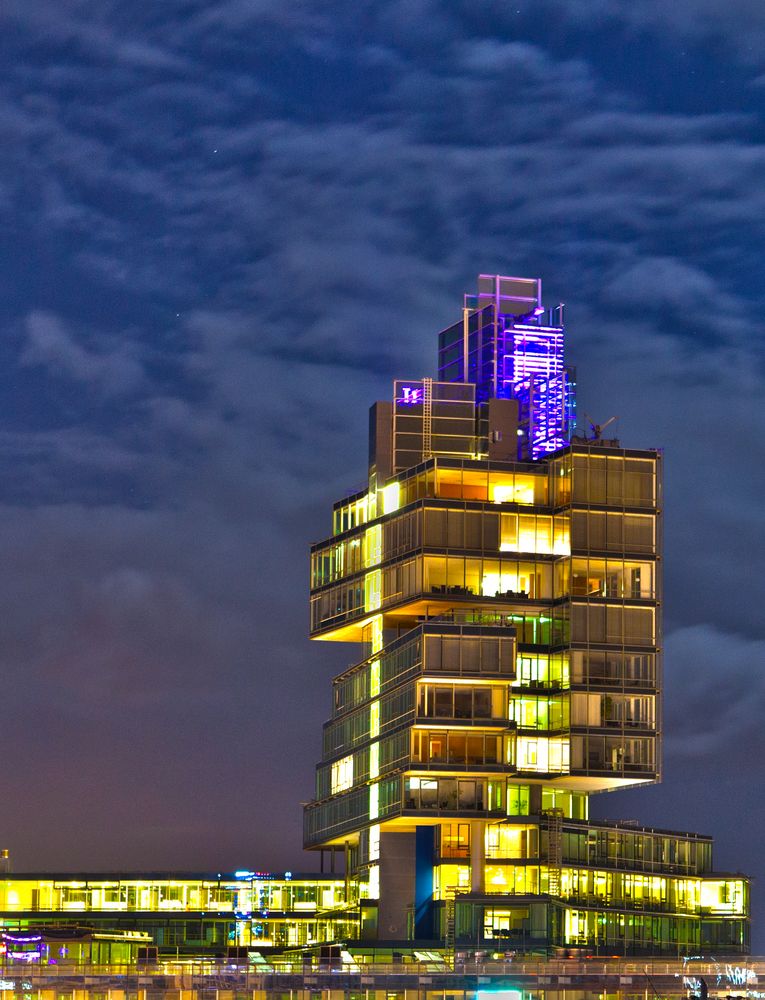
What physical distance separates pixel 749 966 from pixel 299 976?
107 ft

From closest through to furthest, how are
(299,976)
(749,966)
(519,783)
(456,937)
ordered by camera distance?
(299,976), (749,966), (456,937), (519,783)

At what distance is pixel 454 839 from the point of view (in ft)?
636

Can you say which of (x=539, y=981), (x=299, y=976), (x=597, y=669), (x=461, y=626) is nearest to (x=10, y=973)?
(x=299, y=976)

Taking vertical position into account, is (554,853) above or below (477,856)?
above

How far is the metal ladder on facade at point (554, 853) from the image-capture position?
194125 millimetres

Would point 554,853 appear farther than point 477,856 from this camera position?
Yes

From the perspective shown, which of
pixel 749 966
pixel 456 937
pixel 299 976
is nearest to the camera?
pixel 299 976

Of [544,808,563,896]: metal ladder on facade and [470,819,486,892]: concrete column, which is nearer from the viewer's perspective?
[470,819,486,892]: concrete column

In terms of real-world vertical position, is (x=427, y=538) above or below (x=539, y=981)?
above

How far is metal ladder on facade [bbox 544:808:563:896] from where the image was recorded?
19412 cm

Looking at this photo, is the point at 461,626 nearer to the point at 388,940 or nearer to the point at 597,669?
the point at 597,669

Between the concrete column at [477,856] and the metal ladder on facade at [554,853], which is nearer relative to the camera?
the concrete column at [477,856]

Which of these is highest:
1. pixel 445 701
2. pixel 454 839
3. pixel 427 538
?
pixel 427 538

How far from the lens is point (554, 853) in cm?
19475
